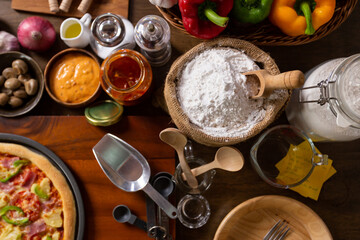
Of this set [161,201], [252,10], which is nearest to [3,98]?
[161,201]

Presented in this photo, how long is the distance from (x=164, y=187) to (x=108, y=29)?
2.02 feet

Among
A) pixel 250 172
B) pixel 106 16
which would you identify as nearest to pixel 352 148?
pixel 250 172

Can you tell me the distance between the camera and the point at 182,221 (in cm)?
108

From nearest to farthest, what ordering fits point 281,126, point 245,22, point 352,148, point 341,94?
point 341,94 < point 245,22 < point 281,126 < point 352,148

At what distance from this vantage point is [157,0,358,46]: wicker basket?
100 cm

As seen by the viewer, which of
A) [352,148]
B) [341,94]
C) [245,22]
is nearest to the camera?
[341,94]

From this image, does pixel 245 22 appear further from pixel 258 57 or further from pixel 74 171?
pixel 74 171

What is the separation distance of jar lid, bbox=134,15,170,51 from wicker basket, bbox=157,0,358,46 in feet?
0.15

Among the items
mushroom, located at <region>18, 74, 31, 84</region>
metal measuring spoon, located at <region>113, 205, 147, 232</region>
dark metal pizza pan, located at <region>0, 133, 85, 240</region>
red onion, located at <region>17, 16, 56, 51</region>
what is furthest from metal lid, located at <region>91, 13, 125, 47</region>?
metal measuring spoon, located at <region>113, 205, 147, 232</region>

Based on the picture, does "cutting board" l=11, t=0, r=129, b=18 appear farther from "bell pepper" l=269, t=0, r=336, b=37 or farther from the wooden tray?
the wooden tray

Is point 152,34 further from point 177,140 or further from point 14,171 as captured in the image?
point 14,171

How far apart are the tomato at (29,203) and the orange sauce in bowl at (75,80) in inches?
15.1

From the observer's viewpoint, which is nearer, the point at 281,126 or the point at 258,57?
the point at 258,57

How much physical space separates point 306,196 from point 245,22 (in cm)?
71
